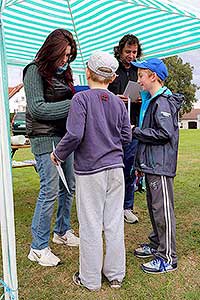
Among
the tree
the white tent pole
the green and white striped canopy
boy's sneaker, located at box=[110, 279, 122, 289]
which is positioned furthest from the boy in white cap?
the tree

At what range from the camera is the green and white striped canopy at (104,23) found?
460cm

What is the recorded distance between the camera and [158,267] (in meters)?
3.01

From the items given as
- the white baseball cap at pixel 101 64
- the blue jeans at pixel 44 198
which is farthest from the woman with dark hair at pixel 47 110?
the white baseball cap at pixel 101 64

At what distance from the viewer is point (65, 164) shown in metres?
3.27

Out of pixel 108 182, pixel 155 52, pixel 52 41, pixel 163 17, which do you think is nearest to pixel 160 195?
pixel 108 182

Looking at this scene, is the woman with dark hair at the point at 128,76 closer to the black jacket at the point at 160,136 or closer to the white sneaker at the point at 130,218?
the white sneaker at the point at 130,218

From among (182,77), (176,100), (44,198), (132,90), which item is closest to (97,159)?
(44,198)

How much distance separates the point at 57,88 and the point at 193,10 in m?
1.81

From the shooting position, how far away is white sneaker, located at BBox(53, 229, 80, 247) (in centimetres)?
359

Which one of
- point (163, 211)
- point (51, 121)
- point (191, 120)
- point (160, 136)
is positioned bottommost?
point (191, 120)

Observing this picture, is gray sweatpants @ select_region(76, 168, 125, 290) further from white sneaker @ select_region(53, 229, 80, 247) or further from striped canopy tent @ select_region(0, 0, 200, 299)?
striped canopy tent @ select_region(0, 0, 200, 299)

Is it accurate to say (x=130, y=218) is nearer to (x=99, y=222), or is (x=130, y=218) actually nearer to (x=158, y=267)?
(x=158, y=267)

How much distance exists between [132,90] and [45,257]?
157cm

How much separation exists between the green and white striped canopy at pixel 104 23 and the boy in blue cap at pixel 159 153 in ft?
4.50
